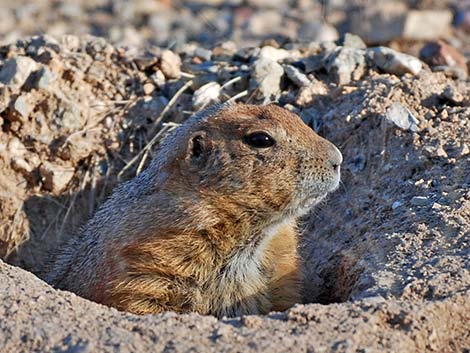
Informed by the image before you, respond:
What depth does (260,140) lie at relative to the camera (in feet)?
17.3

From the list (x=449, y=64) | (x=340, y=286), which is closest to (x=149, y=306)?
(x=340, y=286)

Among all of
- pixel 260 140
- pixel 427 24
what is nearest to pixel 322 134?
pixel 260 140

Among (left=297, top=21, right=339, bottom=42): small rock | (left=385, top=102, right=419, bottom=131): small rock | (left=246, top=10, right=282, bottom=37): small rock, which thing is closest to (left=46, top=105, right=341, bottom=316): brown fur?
(left=385, top=102, right=419, bottom=131): small rock

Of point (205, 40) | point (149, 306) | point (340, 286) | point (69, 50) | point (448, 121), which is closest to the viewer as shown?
point (149, 306)

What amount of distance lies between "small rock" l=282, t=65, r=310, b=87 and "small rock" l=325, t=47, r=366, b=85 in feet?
0.63

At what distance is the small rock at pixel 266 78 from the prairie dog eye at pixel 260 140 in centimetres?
189

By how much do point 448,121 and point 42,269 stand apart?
302 centimetres

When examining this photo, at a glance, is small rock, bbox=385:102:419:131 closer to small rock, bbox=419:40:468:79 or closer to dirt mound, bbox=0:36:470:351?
dirt mound, bbox=0:36:470:351

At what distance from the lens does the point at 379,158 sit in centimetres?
631

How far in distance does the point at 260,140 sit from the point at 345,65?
2.09 meters

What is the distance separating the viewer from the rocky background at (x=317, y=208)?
4227 millimetres

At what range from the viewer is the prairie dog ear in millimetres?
5367

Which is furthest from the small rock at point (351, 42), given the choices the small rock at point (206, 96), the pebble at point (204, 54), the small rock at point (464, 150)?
the small rock at point (464, 150)

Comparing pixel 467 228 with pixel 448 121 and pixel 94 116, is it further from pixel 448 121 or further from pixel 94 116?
pixel 94 116
